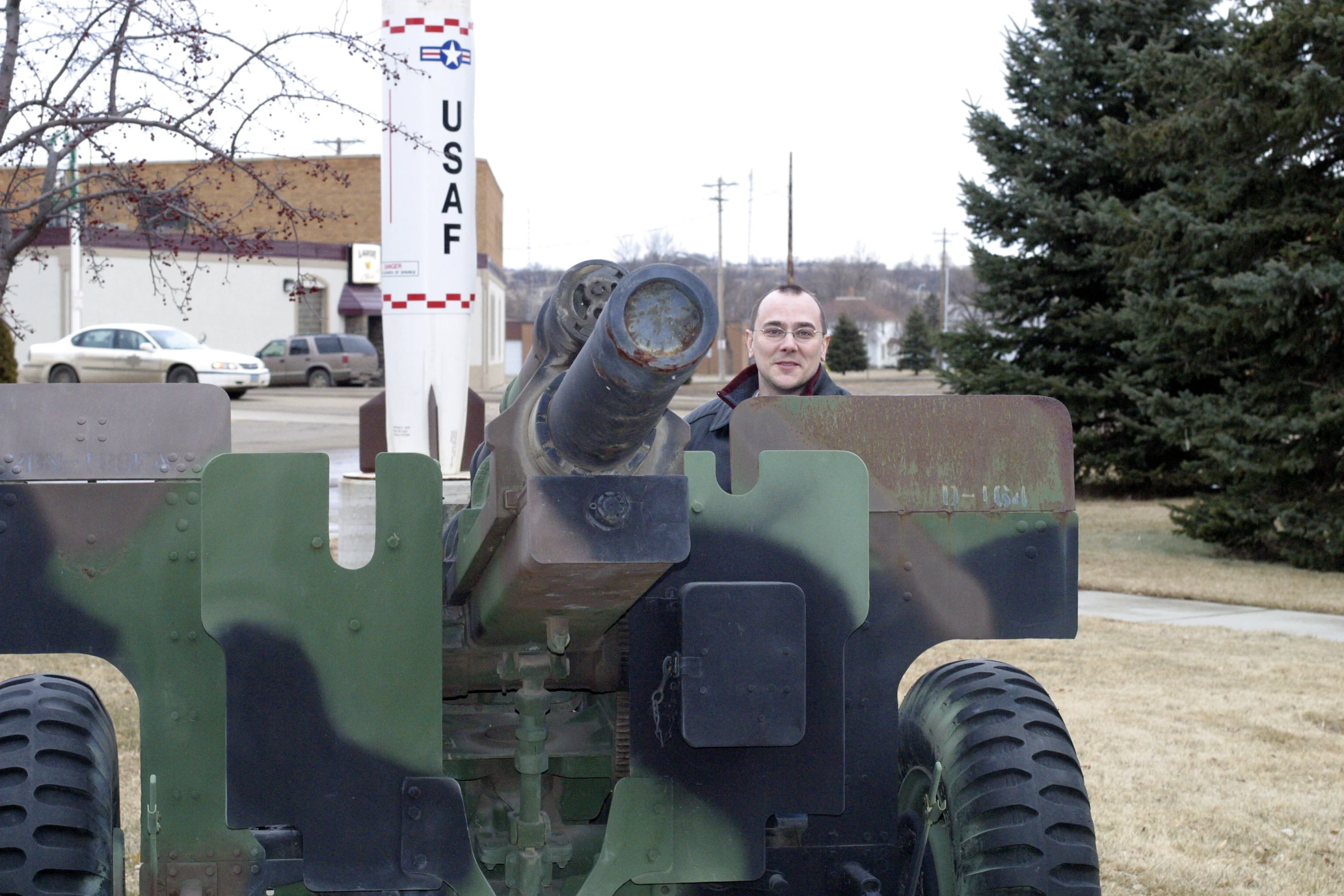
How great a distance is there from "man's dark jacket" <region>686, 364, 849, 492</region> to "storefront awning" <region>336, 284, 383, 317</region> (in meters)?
37.8

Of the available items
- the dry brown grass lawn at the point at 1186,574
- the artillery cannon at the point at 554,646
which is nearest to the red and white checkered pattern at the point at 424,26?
the dry brown grass lawn at the point at 1186,574

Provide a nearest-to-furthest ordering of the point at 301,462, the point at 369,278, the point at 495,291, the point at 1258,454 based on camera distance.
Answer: the point at 301,462, the point at 1258,454, the point at 369,278, the point at 495,291

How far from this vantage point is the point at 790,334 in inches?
177

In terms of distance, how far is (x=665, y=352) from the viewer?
1864 millimetres

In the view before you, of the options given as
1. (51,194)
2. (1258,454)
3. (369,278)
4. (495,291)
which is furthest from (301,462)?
(495,291)

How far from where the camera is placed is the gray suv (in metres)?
36.7

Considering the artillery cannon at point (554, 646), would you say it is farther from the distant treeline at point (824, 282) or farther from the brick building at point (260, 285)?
the distant treeline at point (824, 282)

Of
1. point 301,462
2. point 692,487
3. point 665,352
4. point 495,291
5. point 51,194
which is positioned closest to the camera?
point 665,352

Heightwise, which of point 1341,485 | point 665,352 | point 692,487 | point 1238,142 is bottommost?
point 1341,485

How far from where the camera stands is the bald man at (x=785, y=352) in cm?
449

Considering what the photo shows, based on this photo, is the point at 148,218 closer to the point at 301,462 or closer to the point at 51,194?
the point at 51,194

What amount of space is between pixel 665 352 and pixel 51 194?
5088mm

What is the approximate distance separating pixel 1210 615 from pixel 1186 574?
1811mm

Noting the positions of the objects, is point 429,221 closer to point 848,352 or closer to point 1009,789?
point 1009,789
